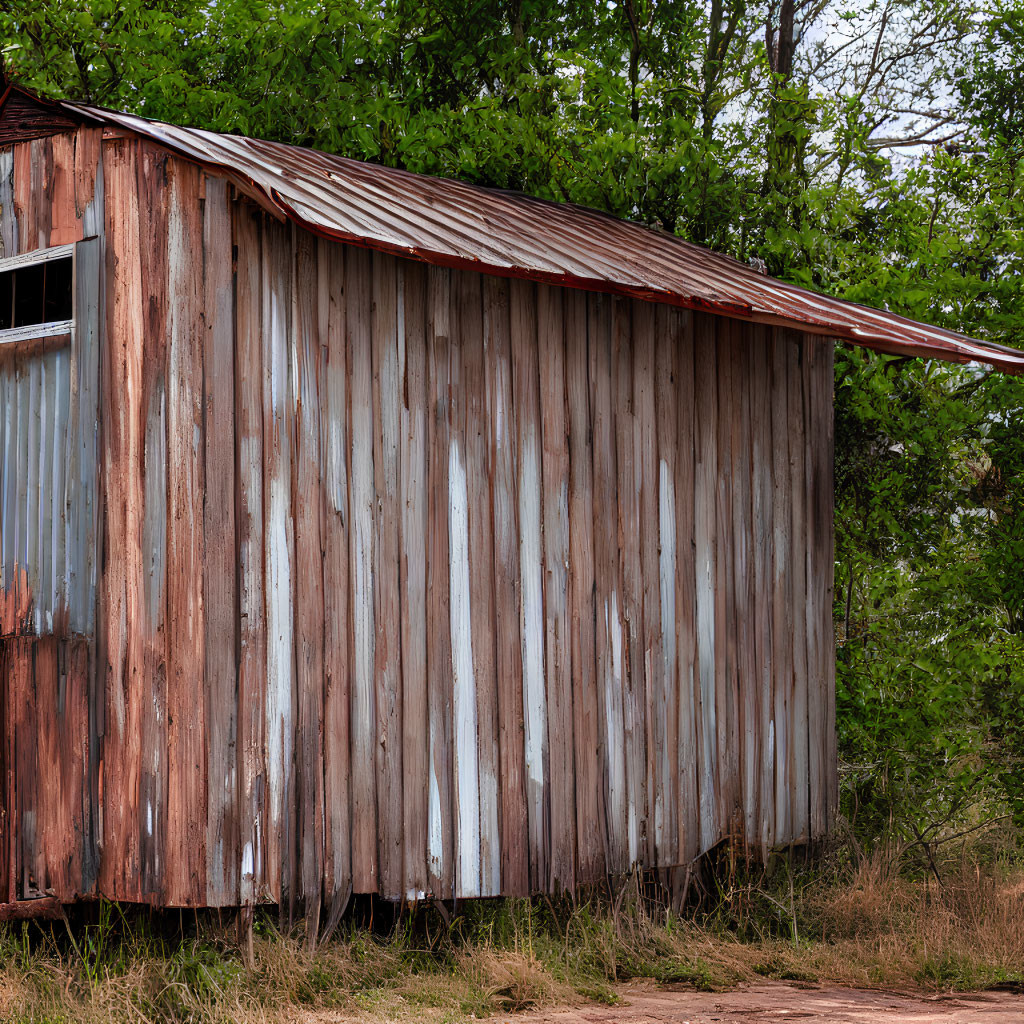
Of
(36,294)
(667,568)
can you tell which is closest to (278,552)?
(36,294)

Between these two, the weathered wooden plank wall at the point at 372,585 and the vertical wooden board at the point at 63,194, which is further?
the vertical wooden board at the point at 63,194

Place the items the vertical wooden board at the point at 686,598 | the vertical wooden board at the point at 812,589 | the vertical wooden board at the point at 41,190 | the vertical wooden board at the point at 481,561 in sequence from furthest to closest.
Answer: the vertical wooden board at the point at 812,589, the vertical wooden board at the point at 686,598, the vertical wooden board at the point at 481,561, the vertical wooden board at the point at 41,190

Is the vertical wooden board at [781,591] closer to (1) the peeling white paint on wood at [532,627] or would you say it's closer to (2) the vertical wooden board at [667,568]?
(2) the vertical wooden board at [667,568]

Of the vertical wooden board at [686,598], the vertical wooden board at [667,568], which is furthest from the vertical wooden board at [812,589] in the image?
the vertical wooden board at [667,568]

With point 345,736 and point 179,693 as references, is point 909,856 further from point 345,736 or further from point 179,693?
point 179,693

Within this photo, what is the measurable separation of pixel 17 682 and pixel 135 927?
1.25 metres

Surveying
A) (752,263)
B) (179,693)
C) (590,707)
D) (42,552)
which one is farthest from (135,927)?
(752,263)

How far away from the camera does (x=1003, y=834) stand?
401 inches

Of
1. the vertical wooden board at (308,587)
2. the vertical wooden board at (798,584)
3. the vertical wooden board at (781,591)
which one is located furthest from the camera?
the vertical wooden board at (798,584)

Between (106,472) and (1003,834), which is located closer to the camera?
(106,472)

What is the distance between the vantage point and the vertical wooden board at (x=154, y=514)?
18.9 feet

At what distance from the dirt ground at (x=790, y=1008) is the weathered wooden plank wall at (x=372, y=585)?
0.90 meters

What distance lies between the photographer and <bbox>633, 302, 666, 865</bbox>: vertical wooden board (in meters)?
7.49

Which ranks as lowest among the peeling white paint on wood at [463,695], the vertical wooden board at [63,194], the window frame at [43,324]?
the peeling white paint on wood at [463,695]
